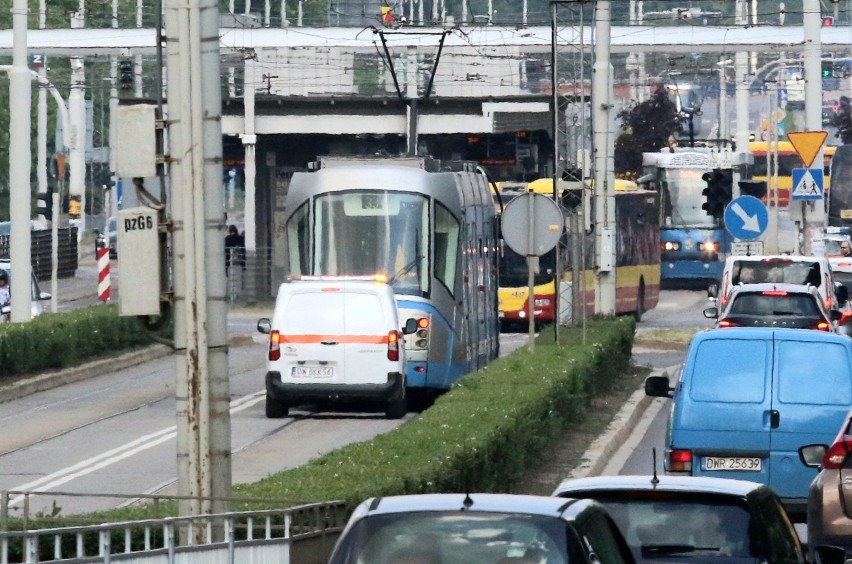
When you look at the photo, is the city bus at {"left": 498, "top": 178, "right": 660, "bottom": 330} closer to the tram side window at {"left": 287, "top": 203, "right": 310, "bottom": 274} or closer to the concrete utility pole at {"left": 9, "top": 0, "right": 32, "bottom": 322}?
the tram side window at {"left": 287, "top": 203, "right": 310, "bottom": 274}

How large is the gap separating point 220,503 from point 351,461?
2.90 metres

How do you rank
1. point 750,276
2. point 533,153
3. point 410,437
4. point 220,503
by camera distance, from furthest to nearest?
point 533,153 → point 750,276 → point 410,437 → point 220,503

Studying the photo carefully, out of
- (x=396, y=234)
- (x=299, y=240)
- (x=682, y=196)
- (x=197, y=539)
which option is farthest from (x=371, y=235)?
(x=682, y=196)

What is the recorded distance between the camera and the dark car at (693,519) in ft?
30.0

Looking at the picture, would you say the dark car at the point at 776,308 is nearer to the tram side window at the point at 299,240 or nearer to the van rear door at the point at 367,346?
the van rear door at the point at 367,346

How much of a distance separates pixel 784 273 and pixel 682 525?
23425mm

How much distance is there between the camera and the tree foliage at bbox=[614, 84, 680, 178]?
77.8 metres

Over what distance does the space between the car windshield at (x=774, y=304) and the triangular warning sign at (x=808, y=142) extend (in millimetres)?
7484

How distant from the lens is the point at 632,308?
153ft

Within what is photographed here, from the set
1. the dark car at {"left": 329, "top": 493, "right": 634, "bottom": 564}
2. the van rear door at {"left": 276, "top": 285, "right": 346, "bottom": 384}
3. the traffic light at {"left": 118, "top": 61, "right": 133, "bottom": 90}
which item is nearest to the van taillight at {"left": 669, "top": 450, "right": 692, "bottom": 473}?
the dark car at {"left": 329, "top": 493, "right": 634, "bottom": 564}

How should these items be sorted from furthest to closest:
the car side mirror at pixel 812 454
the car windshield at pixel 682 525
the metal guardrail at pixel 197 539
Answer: the car side mirror at pixel 812 454 → the car windshield at pixel 682 525 → the metal guardrail at pixel 197 539

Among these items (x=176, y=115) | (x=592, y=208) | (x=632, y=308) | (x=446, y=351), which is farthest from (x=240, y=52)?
(x=176, y=115)

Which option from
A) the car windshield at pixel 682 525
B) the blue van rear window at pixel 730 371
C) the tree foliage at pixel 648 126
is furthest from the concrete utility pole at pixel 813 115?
the tree foliage at pixel 648 126

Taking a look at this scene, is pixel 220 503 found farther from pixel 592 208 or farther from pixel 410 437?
pixel 592 208
